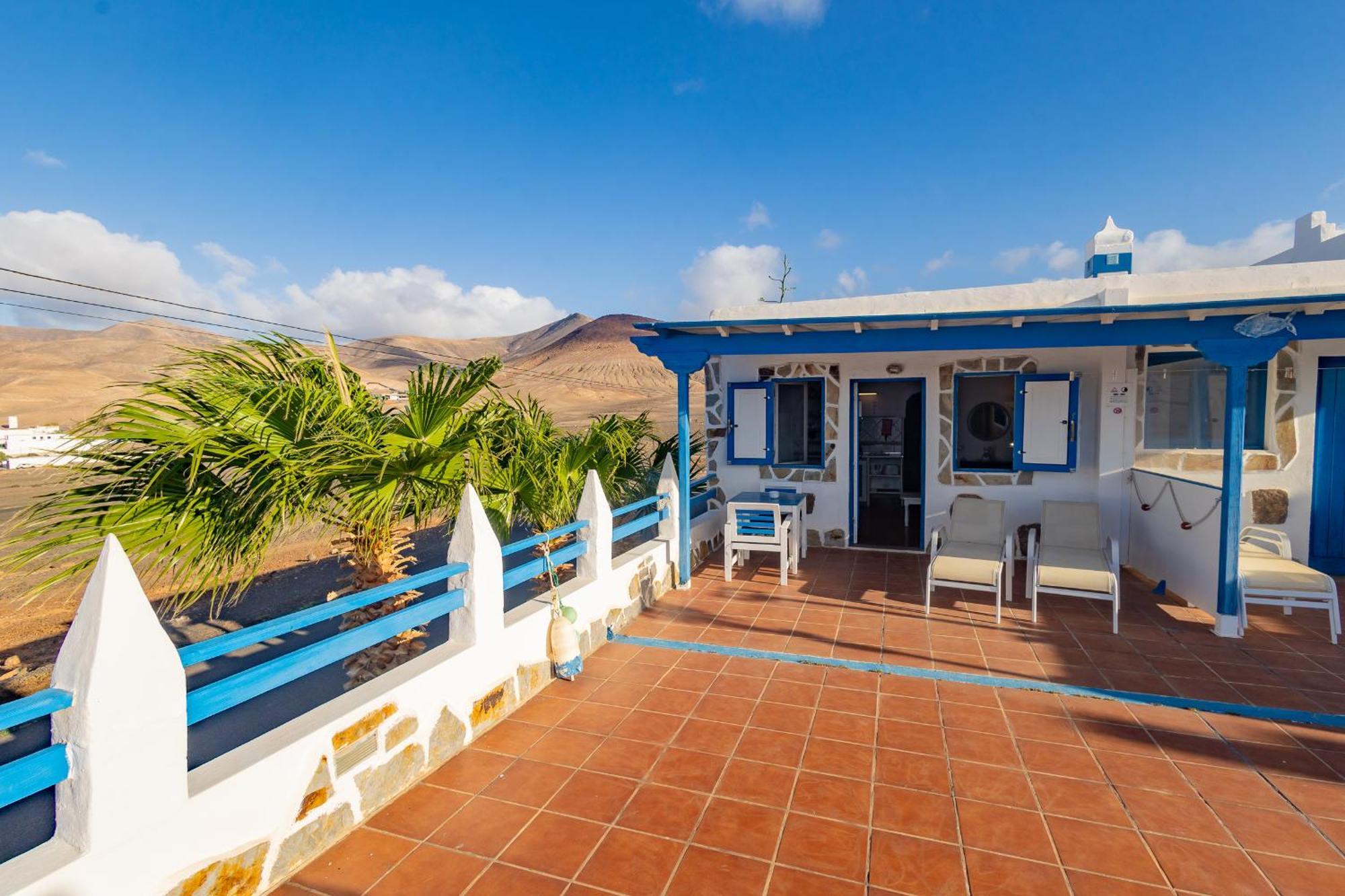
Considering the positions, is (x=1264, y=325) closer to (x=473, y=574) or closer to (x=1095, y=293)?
(x=1095, y=293)

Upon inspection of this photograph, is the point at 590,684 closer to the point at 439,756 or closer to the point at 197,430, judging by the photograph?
the point at 439,756

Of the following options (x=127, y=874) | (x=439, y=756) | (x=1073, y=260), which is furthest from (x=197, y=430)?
(x=1073, y=260)

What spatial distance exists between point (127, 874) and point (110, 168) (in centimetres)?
2810

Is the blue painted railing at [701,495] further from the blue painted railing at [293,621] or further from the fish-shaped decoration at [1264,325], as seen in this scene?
the fish-shaped decoration at [1264,325]

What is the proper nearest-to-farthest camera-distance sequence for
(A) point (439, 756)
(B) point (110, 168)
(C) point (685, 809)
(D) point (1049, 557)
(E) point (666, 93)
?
1. (C) point (685, 809)
2. (A) point (439, 756)
3. (D) point (1049, 557)
4. (E) point (666, 93)
5. (B) point (110, 168)

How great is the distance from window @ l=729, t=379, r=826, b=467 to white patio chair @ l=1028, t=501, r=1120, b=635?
8.33 feet

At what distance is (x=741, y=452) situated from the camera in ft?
26.0

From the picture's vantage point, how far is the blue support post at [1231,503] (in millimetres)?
4637

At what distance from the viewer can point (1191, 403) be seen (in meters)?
6.34

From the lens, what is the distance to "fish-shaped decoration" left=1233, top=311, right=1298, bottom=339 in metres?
4.43

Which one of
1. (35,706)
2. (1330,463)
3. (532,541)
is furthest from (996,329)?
(35,706)

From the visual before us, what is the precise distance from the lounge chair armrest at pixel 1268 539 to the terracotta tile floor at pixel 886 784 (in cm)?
100

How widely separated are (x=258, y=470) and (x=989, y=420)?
934 centimetres


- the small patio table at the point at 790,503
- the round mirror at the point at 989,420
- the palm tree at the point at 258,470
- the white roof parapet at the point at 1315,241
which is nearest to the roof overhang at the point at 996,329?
the small patio table at the point at 790,503
